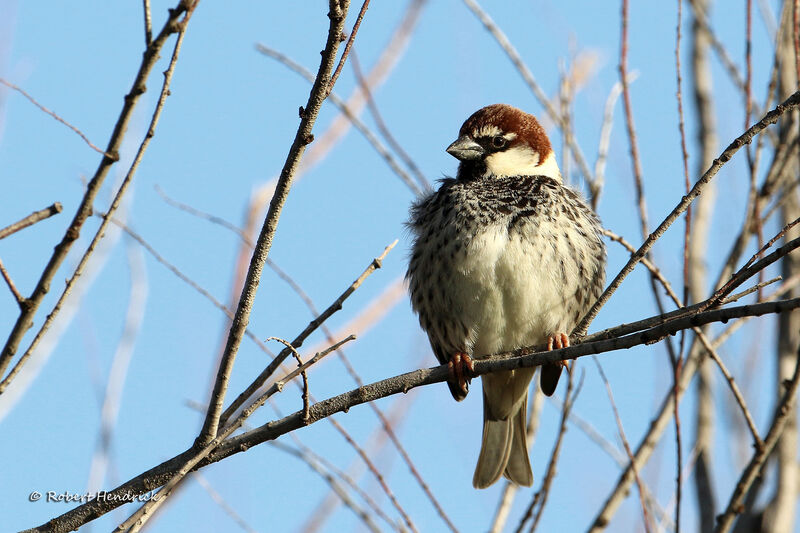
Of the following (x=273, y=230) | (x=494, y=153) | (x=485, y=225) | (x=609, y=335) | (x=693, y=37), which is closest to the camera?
(x=273, y=230)

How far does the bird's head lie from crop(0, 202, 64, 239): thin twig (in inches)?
114

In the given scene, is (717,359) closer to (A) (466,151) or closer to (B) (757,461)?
(B) (757,461)

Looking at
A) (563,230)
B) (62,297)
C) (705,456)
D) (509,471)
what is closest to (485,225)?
(563,230)

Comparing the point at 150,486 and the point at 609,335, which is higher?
the point at 609,335

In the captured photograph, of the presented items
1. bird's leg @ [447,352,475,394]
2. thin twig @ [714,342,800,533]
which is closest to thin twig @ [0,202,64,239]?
bird's leg @ [447,352,475,394]

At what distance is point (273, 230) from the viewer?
2.34m

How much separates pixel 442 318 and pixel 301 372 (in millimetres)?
1968

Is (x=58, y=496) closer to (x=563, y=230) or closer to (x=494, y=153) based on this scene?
(x=563, y=230)

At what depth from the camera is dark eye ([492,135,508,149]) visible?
468 cm

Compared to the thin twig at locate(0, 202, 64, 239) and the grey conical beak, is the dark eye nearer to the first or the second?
the grey conical beak

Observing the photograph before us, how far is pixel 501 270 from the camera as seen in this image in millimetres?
3984

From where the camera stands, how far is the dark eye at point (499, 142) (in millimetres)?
4684

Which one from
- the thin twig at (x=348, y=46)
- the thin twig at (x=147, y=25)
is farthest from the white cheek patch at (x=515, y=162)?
the thin twig at (x=147, y=25)

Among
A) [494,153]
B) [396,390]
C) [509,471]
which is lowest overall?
[396,390]
